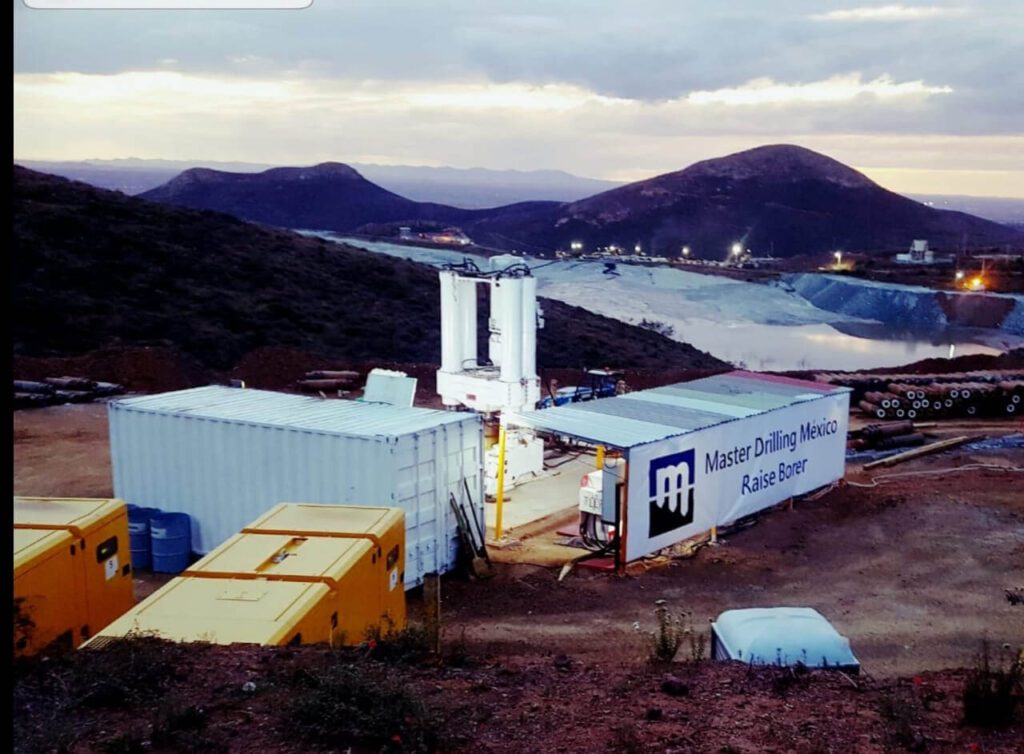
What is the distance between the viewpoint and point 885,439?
2289 centimetres

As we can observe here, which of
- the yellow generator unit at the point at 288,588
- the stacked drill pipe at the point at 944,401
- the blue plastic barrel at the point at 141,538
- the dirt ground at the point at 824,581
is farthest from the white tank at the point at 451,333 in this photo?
the stacked drill pipe at the point at 944,401

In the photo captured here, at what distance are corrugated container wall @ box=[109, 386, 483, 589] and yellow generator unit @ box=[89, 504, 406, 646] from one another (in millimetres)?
3075

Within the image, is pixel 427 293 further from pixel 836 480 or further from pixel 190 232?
pixel 836 480

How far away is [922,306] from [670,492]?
5325 centimetres

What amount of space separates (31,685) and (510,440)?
12052 mm

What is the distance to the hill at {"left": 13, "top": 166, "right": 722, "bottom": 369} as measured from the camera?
35.6 meters

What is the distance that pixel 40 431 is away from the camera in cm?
2170

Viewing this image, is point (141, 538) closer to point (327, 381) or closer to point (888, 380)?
point (327, 381)

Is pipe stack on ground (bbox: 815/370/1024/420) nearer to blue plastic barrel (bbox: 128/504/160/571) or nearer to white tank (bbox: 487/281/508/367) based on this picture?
white tank (bbox: 487/281/508/367)

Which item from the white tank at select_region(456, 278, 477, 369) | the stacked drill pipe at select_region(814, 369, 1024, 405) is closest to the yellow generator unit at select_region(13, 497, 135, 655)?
the white tank at select_region(456, 278, 477, 369)

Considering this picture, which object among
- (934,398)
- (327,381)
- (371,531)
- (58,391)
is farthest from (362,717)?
(934,398)

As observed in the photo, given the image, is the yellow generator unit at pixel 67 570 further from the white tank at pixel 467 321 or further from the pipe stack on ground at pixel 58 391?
the pipe stack on ground at pixel 58 391

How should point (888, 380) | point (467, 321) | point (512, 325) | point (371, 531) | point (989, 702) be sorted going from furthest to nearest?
point (888, 380)
point (467, 321)
point (512, 325)
point (371, 531)
point (989, 702)

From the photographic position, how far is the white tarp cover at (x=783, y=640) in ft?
22.0
